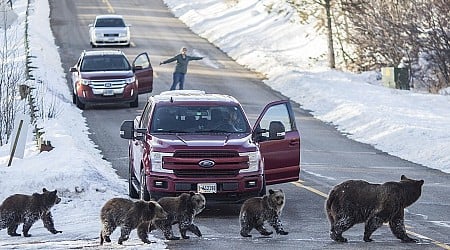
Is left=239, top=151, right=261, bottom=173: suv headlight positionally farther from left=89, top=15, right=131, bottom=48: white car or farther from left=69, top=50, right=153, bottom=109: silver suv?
left=89, top=15, right=131, bottom=48: white car

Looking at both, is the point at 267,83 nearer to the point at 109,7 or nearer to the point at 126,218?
the point at 126,218

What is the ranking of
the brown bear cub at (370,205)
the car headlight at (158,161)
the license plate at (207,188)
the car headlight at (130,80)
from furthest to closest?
the car headlight at (130,80), the car headlight at (158,161), the license plate at (207,188), the brown bear cub at (370,205)

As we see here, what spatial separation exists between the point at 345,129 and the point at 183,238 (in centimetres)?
1595

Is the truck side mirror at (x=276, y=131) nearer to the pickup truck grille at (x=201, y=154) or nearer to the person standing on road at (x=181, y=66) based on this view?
the pickup truck grille at (x=201, y=154)

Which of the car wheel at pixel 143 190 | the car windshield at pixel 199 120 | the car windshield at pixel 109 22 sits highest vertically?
the car windshield at pixel 109 22

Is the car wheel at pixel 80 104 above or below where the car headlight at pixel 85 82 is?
below

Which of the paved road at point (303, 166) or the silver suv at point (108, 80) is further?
the silver suv at point (108, 80)

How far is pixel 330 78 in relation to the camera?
40.3m

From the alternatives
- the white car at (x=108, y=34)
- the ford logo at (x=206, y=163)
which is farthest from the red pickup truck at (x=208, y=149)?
the white car at (x=108, y=34)

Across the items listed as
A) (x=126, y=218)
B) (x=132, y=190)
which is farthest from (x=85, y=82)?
(x=126, y=218)

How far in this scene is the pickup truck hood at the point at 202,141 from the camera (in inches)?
614

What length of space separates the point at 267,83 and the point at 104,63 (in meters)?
8.58

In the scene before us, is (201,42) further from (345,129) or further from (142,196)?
(142,196)

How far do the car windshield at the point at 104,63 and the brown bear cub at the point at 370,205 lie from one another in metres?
21.0
